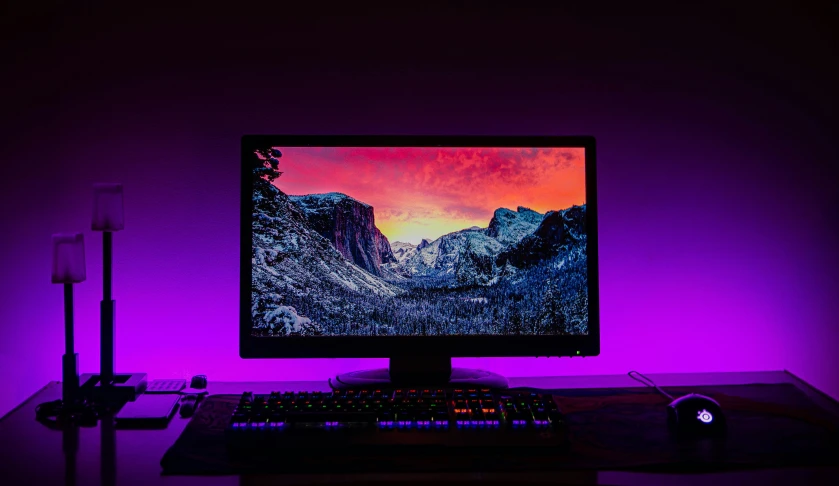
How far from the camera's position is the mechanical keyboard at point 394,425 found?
1.08 m


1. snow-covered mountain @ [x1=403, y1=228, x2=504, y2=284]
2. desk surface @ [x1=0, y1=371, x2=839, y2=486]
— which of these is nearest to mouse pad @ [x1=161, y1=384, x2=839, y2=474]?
desk surface @ [x1=0, y1=371, x2=839, y2=486]
